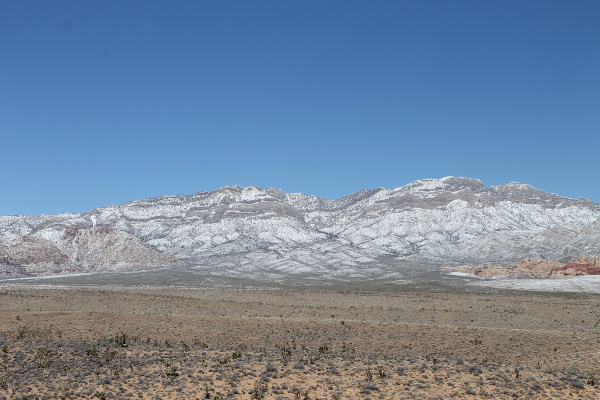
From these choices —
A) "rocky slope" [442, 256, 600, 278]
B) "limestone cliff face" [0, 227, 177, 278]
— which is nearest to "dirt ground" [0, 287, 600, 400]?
"rocky slope" [442, 256, 600, 278]

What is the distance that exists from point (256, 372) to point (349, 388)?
4.11 m

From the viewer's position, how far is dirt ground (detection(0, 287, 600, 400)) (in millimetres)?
19844

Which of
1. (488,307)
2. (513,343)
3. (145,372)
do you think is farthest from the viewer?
(488,307)

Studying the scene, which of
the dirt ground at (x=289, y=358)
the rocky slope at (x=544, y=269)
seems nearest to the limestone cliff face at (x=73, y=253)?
the rocky slope at (x=544, y=269)

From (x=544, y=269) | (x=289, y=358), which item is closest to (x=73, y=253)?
(x=544, y=269)

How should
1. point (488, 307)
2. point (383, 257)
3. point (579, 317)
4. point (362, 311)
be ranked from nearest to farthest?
point (579, 317), point (362, 311), point (488, 307), point (383, 257)

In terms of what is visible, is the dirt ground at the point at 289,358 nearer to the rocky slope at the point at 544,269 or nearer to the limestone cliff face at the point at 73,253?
the rocky slope at the point at 544,269

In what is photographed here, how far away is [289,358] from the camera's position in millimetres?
25156

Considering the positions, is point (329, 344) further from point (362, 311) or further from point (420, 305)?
point (420, 305)

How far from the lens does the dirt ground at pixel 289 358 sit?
19.8m

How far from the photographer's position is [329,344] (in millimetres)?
32281

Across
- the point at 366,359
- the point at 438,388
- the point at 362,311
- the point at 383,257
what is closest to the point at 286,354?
the point at 366,359

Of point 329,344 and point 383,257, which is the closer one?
point 329,344

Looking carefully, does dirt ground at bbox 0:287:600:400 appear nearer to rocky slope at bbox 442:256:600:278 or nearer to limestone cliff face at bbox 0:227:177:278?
rocky slope at bbox 442:256:600:278
